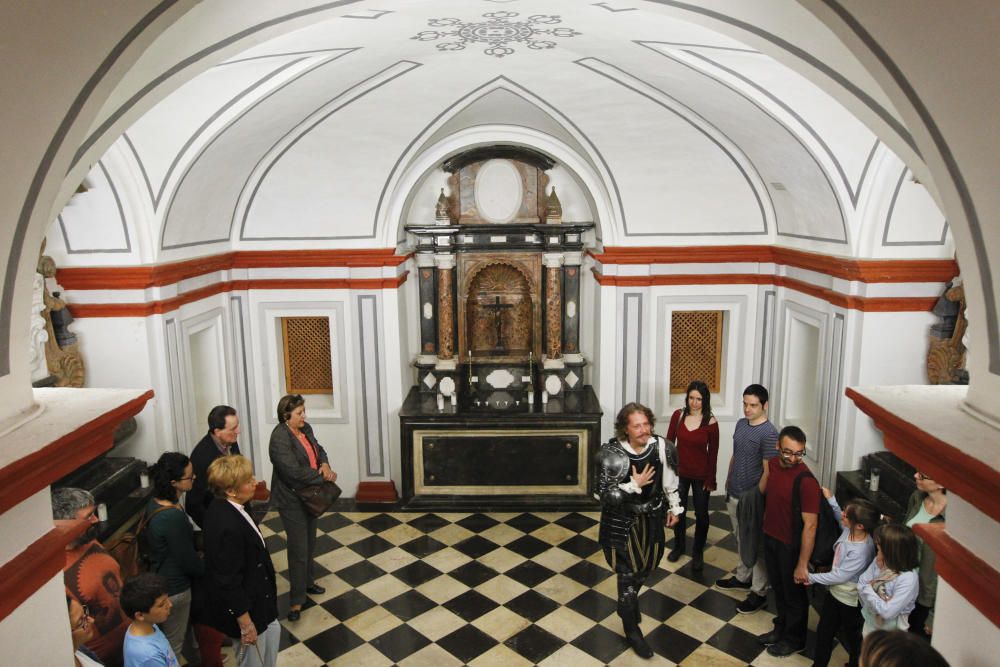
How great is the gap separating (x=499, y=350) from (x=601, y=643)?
4075 mm

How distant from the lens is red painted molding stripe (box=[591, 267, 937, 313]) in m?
5.84

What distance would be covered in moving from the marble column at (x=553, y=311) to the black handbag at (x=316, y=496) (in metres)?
3.58

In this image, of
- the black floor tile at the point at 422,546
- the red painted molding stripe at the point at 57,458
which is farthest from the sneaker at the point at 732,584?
the red painted molding stripe at the point at 57,458

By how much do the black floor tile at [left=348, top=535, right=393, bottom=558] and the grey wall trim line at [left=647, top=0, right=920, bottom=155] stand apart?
5.10 m

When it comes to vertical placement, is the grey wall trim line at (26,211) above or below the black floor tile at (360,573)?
above

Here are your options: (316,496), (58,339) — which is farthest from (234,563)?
(58,339)

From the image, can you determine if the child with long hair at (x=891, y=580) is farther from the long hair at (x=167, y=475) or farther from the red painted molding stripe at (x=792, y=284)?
the long hair at (x=167, y=475)

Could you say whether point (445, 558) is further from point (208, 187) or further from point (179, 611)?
point (208, 187)

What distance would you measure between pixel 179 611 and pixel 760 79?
4.96m

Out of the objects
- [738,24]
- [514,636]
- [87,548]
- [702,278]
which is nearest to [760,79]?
[738,24]

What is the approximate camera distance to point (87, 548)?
12.3ft

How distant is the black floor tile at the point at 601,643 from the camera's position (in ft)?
16.9

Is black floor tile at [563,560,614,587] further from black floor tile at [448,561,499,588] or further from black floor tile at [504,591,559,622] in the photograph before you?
black floor tile at [448,561,499,588]

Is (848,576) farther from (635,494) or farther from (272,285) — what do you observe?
(272,285)
